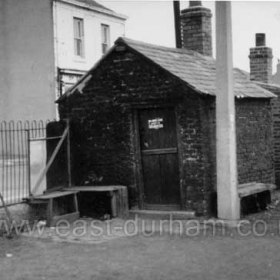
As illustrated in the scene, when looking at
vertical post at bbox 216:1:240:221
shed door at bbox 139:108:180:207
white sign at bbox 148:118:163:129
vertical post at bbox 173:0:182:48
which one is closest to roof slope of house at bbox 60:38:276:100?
vertical post at bbox 216:1:240:221

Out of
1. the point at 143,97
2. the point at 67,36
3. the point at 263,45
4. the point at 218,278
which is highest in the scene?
the point at 67,36

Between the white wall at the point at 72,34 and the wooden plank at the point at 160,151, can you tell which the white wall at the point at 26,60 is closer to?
the white wall at the point at 72,34

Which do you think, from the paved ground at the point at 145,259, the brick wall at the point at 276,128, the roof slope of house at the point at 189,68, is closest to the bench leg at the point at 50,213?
the paved ground at the point at 145,259

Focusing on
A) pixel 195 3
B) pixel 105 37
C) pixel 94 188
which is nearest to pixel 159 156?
pixel 94 188

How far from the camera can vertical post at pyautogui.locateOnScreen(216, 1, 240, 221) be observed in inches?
412

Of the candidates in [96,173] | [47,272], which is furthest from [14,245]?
[96,173]

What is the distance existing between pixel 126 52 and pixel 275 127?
18.0 feet

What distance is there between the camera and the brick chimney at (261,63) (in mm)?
18328

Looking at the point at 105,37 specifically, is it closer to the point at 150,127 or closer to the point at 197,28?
the point at 197,28

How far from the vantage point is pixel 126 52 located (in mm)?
11867

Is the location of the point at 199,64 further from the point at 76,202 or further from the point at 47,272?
the point at 47,272

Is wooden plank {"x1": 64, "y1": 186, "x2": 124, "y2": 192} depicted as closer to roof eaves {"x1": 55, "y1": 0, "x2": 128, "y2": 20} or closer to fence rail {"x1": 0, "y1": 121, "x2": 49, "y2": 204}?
fence rail {"x1": 0, "y1": 121, "x2": 49, "y2": 204}

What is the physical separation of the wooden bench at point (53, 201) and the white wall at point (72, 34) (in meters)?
16.6

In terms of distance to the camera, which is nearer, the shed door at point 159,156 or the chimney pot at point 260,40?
the shed door at point 159,156
